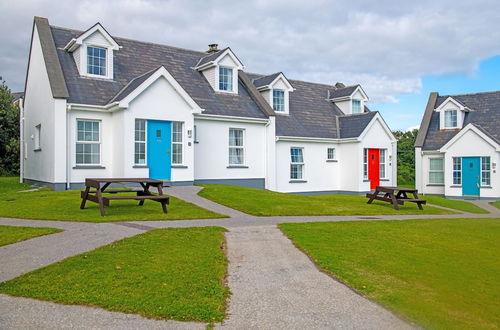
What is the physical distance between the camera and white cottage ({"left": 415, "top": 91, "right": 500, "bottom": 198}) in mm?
28922

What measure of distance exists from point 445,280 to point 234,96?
1947cm

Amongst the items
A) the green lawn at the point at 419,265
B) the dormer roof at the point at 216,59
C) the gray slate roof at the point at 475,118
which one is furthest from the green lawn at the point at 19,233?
the gray slate roof at the point at 475,118

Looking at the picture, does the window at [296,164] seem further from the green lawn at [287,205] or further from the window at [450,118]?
the window at [450,118]

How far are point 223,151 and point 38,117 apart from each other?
904 centimetres

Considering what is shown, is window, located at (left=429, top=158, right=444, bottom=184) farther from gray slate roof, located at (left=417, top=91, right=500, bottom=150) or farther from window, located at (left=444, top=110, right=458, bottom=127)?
window, located at (left=444, top=110, right=458, bottom=127)

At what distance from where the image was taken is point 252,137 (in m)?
25.3

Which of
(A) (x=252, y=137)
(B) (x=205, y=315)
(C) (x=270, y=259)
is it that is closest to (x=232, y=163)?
(A) (x=252, y=137)

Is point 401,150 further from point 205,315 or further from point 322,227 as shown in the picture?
point 205,315

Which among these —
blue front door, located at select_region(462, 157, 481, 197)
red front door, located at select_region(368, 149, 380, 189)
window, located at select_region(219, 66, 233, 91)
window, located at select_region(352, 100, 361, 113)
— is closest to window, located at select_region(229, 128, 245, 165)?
window, located at select_region(219, 66, 233, 91)

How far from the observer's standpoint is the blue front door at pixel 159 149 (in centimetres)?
2062

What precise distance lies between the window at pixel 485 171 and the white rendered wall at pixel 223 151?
14.0 m

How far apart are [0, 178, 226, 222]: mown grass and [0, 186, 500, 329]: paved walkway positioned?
131 centimetres

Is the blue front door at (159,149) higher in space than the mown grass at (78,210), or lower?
higher

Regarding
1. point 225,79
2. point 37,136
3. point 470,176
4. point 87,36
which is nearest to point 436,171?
point 470,176
